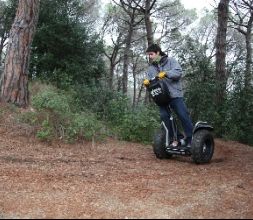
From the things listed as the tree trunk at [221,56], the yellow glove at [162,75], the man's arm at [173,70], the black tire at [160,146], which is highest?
the tree trunk at [221,56]

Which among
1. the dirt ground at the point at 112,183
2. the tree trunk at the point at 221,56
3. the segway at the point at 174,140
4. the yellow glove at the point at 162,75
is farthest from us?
the tree trunk at the point at 221,56

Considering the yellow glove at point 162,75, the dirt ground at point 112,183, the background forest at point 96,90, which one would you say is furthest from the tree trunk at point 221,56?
the yellow glove at point 162,75

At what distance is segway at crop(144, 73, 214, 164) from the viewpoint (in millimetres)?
6555

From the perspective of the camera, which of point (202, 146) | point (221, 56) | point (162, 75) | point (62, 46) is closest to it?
point (162, 75)

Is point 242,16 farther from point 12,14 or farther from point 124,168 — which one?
point 124,168

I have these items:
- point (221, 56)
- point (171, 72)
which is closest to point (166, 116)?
point (171, 72)

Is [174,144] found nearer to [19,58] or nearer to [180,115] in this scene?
[180,115]

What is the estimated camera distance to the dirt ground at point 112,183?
378 centimetres

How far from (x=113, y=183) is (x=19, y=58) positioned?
5248 millimetres

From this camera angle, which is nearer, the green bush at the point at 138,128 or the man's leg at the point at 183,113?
the man's leg at the point at 183,113

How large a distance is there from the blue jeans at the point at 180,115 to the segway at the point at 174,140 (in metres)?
0.07

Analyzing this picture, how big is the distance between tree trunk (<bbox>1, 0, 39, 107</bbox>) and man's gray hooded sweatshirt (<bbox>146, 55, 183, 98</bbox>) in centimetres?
344

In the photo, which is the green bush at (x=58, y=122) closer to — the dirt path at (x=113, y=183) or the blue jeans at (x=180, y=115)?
the dirt path at (x=113, y=183)

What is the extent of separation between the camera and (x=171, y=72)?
21.6ft
